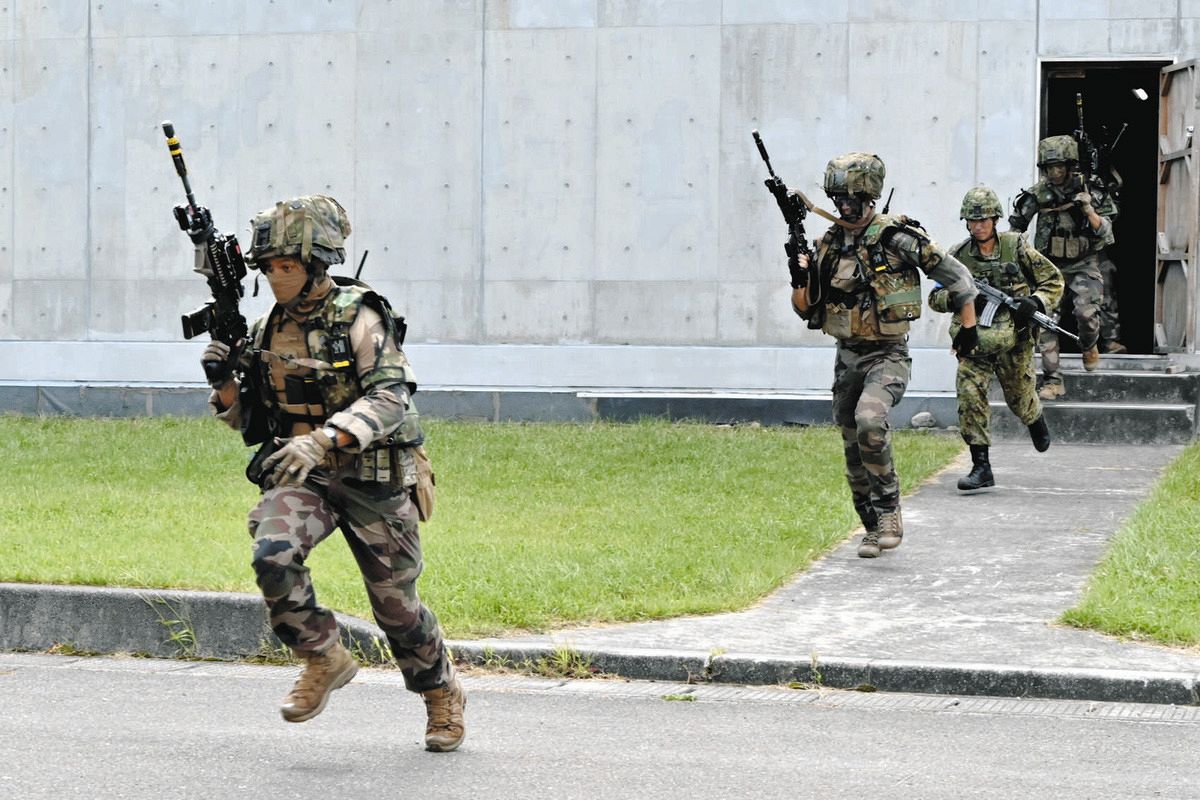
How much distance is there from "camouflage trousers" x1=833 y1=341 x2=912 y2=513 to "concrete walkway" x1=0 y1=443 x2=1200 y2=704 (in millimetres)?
348

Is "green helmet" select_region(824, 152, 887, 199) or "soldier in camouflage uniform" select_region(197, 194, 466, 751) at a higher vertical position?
"green helmet" select_region(824, 152, 887, 199)

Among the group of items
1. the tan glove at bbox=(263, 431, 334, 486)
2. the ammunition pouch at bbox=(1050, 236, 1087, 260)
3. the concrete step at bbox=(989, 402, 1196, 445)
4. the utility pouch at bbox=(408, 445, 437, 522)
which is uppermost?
the ammunition pouch at bbox=(1050, 236, 1087, 260)

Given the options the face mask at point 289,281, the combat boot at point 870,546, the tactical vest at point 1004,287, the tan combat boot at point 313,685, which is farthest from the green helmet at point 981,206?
the tan combat boot at point 313,685

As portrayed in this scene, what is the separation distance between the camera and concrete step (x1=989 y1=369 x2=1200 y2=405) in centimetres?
1456

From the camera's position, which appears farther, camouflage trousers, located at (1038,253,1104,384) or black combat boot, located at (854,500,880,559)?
camouflage trousers, located at (1038,253,1104,384)

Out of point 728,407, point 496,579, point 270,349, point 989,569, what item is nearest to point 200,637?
point 496,579

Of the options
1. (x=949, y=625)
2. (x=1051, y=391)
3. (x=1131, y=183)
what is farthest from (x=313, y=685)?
(x=1131, y=183)

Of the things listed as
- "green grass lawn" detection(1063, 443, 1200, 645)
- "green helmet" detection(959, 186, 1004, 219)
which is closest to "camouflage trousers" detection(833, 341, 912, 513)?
"green grass lawn" detection(1063, 443, 1200, 645)

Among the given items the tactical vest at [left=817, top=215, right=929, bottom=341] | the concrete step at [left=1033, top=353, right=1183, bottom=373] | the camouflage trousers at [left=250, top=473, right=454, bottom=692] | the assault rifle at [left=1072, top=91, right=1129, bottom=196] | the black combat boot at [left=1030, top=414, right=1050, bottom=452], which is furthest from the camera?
the assault rifle at [left=1072, top=91, right=1129, bottom=196]

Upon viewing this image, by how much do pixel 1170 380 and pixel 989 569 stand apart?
20.9 ft

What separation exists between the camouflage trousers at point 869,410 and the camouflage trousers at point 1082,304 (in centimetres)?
514

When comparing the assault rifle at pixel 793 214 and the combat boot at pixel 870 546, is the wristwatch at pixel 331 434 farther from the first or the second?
the combat boot at pixel 870 546

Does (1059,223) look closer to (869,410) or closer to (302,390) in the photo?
(869,410)

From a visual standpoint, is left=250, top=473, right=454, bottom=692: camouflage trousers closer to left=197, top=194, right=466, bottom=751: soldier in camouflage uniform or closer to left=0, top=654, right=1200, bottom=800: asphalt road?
left=197, top=194, right=466, bottom=751: soldier in camouflage uniform
